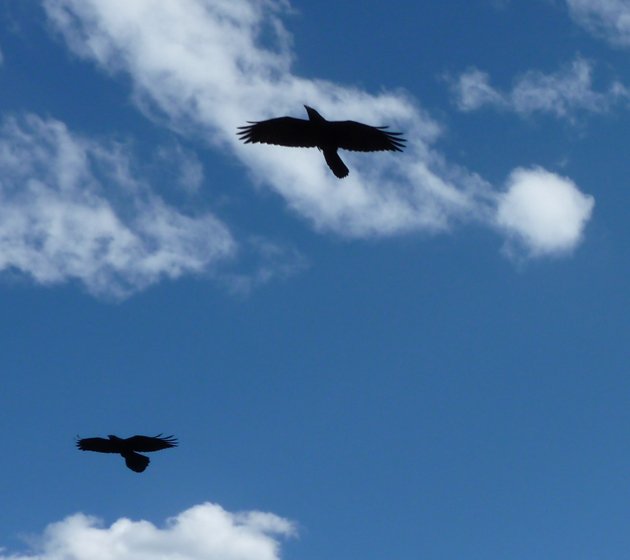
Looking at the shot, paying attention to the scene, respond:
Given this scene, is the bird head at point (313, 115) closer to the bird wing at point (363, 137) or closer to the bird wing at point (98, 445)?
the bird wing at point (363, 137)

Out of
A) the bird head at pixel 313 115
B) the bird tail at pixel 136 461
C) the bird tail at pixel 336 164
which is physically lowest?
the bird tail at pixel 136 461

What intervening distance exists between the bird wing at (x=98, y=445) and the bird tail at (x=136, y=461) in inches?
11.2

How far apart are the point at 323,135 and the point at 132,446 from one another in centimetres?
743

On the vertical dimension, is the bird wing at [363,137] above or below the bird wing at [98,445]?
above

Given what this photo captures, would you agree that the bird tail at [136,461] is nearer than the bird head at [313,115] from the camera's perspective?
Yes

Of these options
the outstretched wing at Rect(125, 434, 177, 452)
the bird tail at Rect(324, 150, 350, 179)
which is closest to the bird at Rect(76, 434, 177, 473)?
the outstretched wing at Rect(125, 434, 177, 452)

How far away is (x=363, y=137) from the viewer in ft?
60.1

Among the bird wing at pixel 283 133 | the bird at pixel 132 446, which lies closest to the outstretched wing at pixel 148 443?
the bird at pixel 132 446

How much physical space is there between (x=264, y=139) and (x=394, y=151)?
2.87m

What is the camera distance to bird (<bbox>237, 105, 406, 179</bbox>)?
1775 cm

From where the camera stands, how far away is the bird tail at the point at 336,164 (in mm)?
17578

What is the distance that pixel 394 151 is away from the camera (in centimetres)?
1866

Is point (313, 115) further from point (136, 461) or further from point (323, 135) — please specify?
point (136, 461)

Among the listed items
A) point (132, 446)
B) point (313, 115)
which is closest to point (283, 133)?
point (313, 115)
